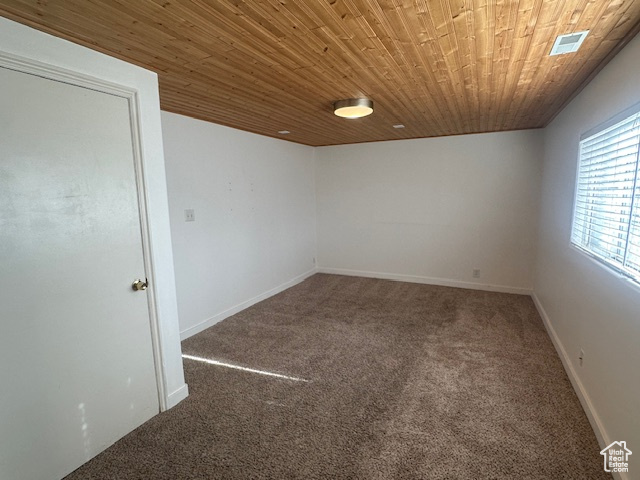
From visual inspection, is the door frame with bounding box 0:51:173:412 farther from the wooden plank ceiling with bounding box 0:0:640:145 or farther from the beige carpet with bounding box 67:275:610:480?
the beige carpet with bounding box 67:275:610:480

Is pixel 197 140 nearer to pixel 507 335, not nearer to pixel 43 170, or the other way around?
pixel 43 170

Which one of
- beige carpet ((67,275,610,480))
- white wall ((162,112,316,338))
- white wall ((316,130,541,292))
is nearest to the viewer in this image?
beige carpet ((67,275,610,480))

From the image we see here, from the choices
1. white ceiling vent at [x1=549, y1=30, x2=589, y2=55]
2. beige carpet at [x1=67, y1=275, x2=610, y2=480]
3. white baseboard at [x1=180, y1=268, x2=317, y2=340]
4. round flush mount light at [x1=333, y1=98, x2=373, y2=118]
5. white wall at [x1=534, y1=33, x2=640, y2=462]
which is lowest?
beige carpet at [x1=67, y1=275, x2=610, y2=480]

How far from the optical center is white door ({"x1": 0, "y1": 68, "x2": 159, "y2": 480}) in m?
1.51

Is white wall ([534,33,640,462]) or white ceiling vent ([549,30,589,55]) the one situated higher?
white ceiling vent ([549,30,589,55])

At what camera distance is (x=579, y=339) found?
2379 millimetres

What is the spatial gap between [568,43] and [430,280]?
386cm

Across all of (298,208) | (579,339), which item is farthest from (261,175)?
(579,339)

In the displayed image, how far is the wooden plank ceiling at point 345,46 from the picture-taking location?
140 cm

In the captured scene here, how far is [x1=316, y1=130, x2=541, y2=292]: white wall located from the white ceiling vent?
2.88 m

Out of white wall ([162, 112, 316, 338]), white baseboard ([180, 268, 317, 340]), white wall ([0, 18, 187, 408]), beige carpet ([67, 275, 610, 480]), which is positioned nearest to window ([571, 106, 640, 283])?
beige carpet ([67, 275, 610, 480])

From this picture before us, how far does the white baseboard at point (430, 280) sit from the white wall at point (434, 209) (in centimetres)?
2

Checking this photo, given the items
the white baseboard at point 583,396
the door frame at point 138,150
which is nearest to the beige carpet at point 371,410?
the white baseboard at point 583,396

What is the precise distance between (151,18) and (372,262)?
4.70 m
